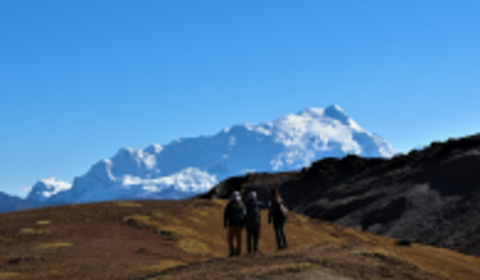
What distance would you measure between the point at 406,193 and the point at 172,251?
158ft

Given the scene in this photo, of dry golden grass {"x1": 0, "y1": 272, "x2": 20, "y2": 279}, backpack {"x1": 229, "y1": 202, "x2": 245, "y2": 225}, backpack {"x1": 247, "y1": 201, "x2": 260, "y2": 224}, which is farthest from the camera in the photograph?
backpack {"x1": 247, "y1": 201, "x2": 260, "y2": 224}

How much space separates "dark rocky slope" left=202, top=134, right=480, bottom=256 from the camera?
6172 centimetres

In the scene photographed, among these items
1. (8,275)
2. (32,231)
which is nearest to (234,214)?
(8,275)

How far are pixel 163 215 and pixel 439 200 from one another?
38.7 metres

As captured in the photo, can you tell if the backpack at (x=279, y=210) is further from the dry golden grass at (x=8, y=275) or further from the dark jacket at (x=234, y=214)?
the dry golden grass at (x=8, y=275)

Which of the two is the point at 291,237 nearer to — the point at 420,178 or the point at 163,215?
the point at 163,215

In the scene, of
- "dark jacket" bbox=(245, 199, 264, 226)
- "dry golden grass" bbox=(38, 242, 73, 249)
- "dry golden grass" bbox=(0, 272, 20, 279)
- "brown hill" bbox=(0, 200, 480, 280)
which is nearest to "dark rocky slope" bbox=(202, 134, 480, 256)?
"brown hill" bbox=(0, 200, 480, 280)

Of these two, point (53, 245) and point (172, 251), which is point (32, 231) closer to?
point (53, 245)

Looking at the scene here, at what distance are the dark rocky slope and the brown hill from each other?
48.0 feet

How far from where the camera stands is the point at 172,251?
97.6 feet

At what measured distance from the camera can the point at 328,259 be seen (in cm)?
2022

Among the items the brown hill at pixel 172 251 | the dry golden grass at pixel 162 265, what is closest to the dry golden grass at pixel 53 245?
the brown hill at pixel 172 251

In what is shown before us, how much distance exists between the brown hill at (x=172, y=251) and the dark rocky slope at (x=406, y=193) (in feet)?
48.0

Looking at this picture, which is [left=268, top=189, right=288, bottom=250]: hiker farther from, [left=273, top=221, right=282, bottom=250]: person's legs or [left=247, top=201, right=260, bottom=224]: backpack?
[left=247, top=201, right=260, bottom=224]: backpack
